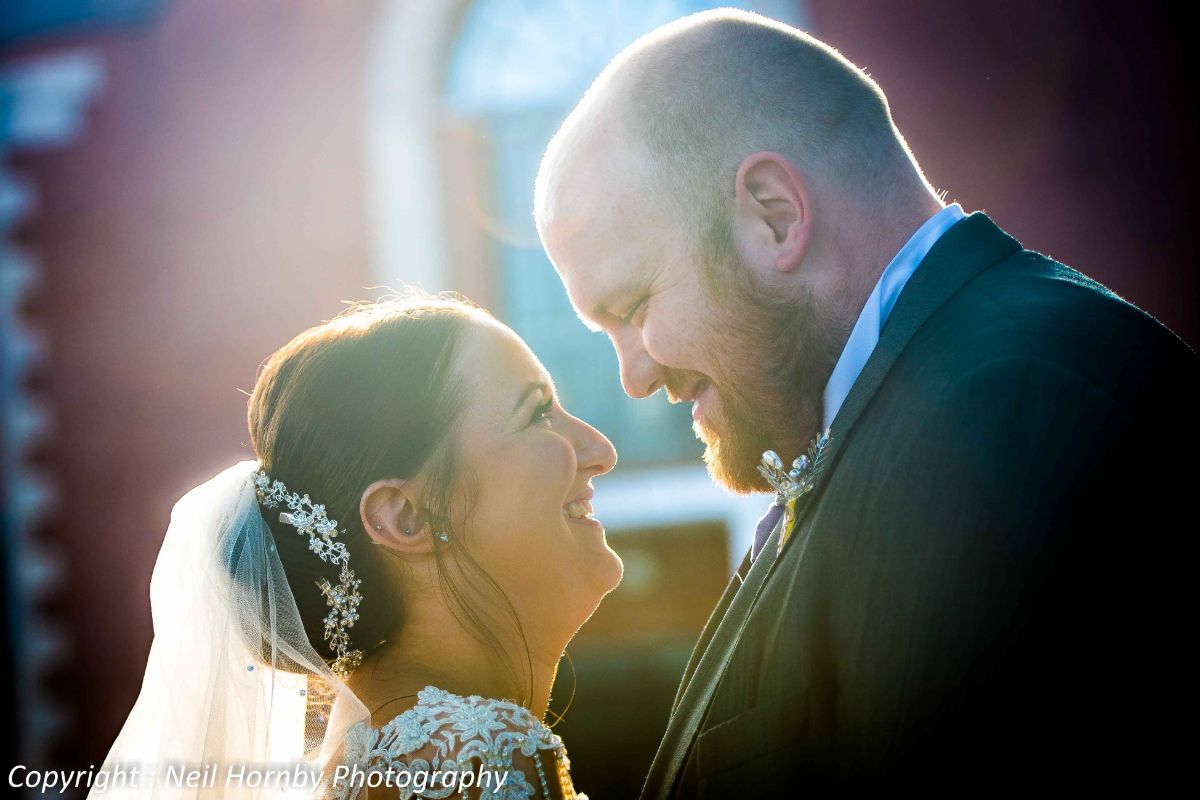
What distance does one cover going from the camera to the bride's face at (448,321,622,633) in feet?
7.81

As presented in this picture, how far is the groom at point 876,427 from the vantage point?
1.46 m

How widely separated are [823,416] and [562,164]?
2.81 ft

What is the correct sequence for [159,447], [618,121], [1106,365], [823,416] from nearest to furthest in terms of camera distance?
[1106,365] < [823,416] < [618,121] < [159,447]

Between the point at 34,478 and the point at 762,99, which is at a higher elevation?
the point at 762,99

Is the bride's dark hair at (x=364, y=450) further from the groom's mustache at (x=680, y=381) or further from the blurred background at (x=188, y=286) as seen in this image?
the blurred background at (x=188, y=286)

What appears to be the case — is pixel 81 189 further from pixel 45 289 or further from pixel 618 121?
pixel 618 121

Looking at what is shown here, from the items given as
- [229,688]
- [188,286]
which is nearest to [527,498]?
[229,688]

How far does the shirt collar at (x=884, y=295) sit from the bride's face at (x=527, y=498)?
0.68m

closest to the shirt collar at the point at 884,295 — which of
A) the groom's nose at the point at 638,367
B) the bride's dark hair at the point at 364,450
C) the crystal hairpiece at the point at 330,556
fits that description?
the groom's nose at the point at 638,367

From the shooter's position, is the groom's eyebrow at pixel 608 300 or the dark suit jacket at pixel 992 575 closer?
the dark suit jacket at pixel 992 575

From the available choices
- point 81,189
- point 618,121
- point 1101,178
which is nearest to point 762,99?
point 618,121

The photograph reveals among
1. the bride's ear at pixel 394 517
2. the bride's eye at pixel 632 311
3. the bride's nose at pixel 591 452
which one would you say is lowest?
the bride's ear at pixel 394 517

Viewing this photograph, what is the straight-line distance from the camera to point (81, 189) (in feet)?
23.7

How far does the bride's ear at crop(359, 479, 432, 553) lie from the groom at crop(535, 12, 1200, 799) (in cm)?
58
